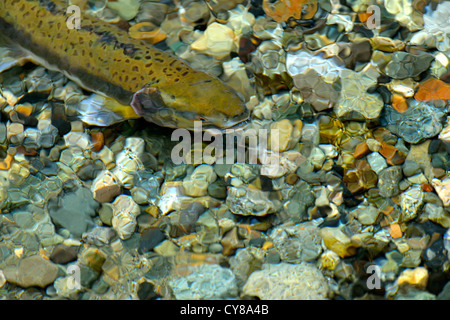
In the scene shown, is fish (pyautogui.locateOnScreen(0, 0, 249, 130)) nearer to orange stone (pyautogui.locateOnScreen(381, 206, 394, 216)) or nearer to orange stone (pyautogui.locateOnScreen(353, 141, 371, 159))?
orange stone (pyautogui.locateOnScreen(353, 141, 371, 159))

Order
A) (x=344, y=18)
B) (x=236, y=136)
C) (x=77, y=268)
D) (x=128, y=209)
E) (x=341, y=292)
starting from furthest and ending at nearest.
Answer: (x=344, y=18)
(x=236, y=136)
(x=128, y=209)
(x=77, y=268)
(x=341, y=292)

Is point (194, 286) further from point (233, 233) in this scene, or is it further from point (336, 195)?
point (336, 195)

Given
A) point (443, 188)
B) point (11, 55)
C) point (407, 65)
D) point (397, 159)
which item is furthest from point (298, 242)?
point (11, 55)

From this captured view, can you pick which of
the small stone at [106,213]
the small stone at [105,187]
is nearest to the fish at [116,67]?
the small stone at [105,187]

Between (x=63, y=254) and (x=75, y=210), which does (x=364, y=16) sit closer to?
(x=75, y=210)

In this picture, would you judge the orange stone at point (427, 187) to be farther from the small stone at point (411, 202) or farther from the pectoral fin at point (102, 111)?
the pectoral fin at point (102, 111)

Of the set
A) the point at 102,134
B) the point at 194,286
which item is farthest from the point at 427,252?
the point at 102,134
